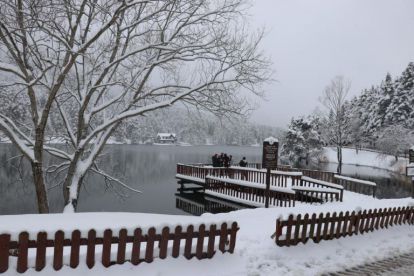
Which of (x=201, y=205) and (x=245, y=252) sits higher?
(x=245, y=252)

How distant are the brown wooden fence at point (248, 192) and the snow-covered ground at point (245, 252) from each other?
24.1ft

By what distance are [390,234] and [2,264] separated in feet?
32.1

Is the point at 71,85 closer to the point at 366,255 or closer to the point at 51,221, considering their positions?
the point at 51,221

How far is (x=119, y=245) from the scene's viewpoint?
5562mm

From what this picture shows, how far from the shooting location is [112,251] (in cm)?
574

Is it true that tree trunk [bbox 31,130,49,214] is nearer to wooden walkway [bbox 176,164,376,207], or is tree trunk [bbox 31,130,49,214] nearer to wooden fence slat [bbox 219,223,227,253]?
wooden fence slat [bbox 219,223,227,253]

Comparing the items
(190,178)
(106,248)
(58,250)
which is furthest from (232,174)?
(58,250)

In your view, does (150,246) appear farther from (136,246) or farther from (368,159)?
(368,159)

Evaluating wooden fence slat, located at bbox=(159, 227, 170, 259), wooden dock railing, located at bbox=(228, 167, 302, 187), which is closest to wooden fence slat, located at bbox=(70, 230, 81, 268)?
wooden fence slat, located at bbox=(159, 227, 170, 259)

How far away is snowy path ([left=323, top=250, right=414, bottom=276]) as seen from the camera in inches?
267

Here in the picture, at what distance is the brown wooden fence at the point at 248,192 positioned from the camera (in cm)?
1689

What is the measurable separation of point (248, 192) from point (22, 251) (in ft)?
52.6

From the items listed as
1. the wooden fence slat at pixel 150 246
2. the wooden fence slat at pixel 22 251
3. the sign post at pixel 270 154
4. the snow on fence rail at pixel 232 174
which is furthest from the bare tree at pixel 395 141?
the wooden fence slat at pixel 22 251

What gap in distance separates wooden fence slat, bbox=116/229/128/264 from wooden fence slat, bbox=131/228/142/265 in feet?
0.51
